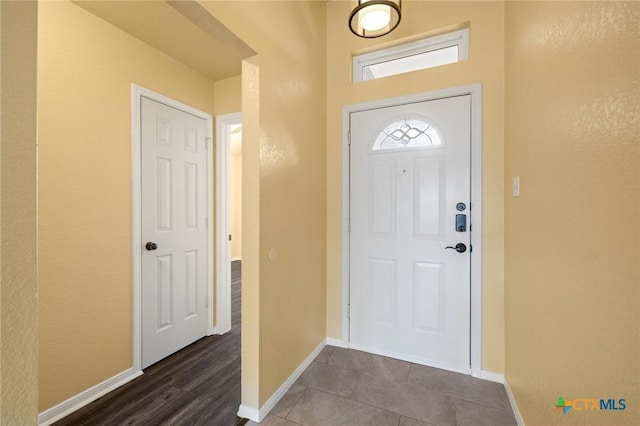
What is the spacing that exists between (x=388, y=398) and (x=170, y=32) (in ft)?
10.1

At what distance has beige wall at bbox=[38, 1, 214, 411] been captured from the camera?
5.22 ft

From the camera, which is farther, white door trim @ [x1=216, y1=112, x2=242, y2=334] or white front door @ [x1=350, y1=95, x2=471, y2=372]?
white door trim @ [x1=216, y1=112, x2=242, y2=334]

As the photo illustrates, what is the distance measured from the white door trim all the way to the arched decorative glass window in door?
147 centimetres

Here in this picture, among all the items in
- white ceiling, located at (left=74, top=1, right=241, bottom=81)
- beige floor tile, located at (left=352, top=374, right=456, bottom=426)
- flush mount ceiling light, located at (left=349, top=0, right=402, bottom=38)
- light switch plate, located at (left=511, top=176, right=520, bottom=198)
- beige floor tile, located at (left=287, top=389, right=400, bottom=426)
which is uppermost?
white ceiling, located at (left=74, top=1, right=241, bottom=81)

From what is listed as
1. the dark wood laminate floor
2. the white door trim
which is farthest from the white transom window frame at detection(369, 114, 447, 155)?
the dark wood laminate floor

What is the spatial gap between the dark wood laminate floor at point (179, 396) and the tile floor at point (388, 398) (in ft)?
1.05

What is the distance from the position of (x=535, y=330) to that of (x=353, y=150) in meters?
1.75

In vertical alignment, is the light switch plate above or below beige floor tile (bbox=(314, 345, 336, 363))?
above

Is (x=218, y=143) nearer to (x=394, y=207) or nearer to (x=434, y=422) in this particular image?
(x=394, y=207)

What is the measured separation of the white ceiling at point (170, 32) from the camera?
1.72 meters

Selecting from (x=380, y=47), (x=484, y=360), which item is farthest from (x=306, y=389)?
(x=380, y=47)

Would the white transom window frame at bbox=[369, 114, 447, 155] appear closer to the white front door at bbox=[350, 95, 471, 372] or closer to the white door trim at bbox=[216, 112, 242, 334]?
the white front door at bbox=[350, 95, 471, 372]

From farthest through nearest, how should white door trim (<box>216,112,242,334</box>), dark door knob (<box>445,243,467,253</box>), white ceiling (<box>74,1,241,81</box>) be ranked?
white door trim (<box>216,112,242,334</box>) < dark door knob (<box>445,243,467,253</box>) < white ceiling (<box>74,1,241,81</box>)

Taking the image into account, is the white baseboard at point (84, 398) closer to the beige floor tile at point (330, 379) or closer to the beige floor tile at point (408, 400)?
the beige floor tile at point (330, 379)
